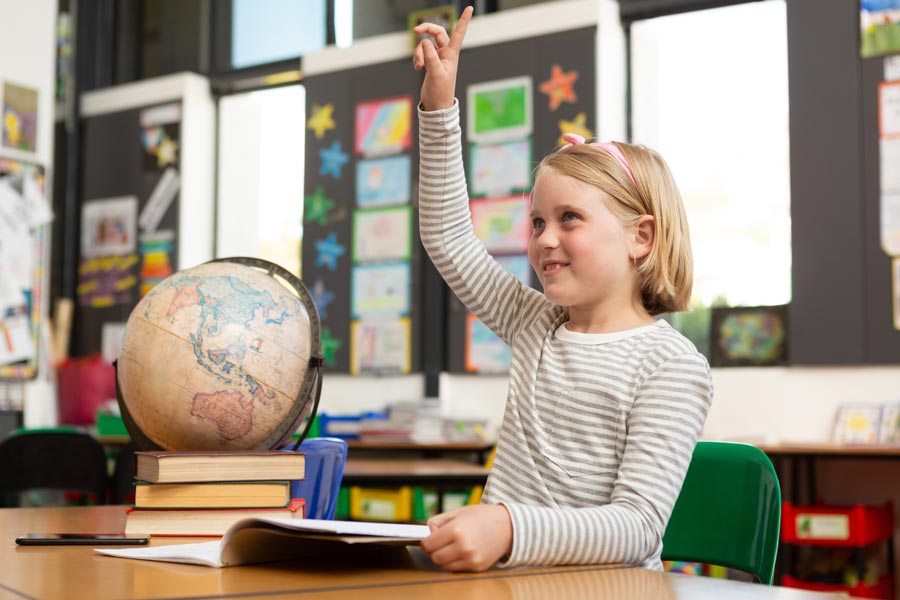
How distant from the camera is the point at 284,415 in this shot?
142 centimetres

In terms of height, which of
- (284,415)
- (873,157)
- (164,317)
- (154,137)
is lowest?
(284,415)

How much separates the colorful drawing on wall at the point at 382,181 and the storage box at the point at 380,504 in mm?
1847

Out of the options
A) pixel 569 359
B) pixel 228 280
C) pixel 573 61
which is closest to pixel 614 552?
pixel 569 359

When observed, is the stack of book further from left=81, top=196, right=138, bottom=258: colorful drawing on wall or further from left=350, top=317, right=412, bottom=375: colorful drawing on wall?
left=81, top=196, right=138, bottom=258: colorful drawing on wall

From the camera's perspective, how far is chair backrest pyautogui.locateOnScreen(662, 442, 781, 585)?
151 cm

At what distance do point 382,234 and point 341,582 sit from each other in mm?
5004

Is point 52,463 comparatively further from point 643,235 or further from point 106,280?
point 106,280

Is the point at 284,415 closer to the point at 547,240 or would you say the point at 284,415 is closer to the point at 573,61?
the point at 547,240

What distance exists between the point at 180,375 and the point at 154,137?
595cm

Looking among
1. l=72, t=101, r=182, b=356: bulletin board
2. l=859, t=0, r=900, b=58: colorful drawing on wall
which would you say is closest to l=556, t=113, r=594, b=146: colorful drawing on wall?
l=859, t=0, r=900, b=58: colorful drawing on wall

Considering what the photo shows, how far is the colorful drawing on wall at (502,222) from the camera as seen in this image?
550 cm

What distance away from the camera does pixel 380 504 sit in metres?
4.62

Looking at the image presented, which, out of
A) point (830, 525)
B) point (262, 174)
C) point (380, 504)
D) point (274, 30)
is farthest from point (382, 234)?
point (830, 525)

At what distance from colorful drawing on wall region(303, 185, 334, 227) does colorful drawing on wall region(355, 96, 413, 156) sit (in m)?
0.35
